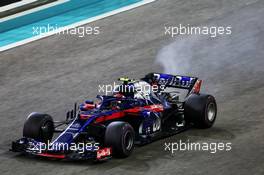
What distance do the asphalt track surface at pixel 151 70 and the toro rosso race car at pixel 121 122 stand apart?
0.80ft

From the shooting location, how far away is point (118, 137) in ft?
57.5

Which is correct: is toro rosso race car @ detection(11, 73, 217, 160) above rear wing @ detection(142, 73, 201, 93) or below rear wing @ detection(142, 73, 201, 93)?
below

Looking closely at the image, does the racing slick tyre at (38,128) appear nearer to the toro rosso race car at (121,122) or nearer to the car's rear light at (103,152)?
the toro rosso race car at (121,122)

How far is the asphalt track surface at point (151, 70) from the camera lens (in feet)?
57.7

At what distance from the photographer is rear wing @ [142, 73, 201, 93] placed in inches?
821

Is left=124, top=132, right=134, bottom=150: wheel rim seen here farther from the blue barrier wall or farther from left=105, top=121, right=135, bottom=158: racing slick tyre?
the blue barrier wall

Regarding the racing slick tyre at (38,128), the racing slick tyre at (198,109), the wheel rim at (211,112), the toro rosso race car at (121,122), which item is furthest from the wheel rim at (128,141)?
the wheel rim at (211,112)

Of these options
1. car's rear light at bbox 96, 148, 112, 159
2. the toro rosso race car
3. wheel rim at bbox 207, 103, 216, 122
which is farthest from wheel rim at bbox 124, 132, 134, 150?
wheel rim at bbox 207, 103, 216, 122

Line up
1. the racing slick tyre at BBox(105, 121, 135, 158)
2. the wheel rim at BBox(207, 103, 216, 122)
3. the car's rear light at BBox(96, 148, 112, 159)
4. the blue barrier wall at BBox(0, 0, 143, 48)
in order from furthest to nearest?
the blue barrier wall at BBox(0, 0, 143, 48) → the wheel rim at BBox(207, 103, 216, 122) → the racing slick tyre at BBox(105, 121, 135, 158) → the car's rear light at BBox(96, 148, 112, 159)

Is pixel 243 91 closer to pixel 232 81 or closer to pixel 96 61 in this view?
pixel 232 81

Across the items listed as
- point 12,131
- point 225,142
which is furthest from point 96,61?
point 225,142

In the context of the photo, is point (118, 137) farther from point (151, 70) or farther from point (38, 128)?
point (151, 70)

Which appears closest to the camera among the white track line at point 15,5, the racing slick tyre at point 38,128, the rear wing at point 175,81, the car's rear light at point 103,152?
the car's rear light at point 103,152

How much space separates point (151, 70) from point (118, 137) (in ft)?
25.6
